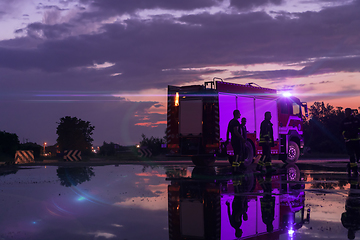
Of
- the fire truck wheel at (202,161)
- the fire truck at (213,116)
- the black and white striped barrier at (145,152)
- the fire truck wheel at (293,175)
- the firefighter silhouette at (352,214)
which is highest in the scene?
the fire truck at (213,116)

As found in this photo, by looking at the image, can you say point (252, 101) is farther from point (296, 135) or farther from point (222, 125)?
point (296, 135)

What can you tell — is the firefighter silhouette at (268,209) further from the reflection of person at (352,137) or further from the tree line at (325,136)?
the tree line at (325,136)

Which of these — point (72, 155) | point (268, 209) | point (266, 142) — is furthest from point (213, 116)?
point (72, 155)

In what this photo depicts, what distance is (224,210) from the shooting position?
712 centimetres

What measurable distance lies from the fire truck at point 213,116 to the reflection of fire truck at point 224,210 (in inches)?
274

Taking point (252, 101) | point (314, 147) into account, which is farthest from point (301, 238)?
point (314, 147)

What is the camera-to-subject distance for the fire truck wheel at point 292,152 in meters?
21.5

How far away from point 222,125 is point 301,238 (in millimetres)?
13022

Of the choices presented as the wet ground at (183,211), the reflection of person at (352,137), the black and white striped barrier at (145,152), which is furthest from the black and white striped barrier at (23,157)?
the reflection of person at (352,137)

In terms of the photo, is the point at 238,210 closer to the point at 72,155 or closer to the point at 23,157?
the point at 72,155

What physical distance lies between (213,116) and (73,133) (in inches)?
2428

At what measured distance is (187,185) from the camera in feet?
36.3

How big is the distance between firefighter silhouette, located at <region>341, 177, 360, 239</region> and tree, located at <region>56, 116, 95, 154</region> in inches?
2684

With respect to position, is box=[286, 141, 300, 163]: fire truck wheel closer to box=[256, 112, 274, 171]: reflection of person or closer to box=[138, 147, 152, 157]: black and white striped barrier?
box=[256, 112, 274, 171]: reflection of person
